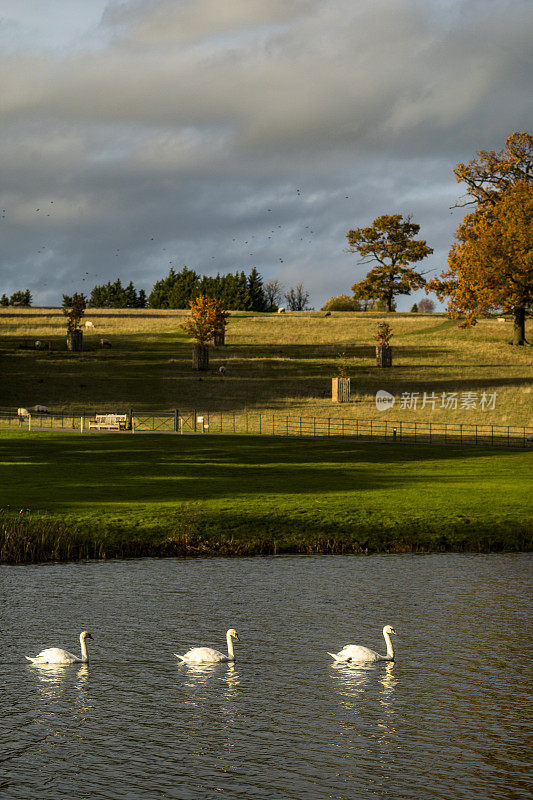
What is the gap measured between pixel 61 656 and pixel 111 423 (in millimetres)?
60011

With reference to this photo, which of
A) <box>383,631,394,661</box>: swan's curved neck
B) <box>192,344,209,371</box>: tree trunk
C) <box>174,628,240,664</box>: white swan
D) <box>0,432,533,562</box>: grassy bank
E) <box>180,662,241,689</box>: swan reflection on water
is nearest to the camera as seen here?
<box>180,662,241,689</box>: swan reflection on water

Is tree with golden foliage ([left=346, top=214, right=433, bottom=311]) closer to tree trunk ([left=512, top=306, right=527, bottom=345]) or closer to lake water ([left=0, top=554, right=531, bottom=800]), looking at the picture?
tree trunk ([left=512, top=306, right=527, bottom=345])

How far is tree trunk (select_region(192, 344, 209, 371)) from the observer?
11112cm

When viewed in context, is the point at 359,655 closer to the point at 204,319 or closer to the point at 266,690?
the point at 266,690

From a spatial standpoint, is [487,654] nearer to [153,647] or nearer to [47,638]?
[153,647]

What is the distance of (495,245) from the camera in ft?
318

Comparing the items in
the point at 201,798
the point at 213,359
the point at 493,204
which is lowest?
the point at 201,798

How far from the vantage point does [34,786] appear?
15.1 meters

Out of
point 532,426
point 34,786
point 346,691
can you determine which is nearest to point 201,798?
point 34,786

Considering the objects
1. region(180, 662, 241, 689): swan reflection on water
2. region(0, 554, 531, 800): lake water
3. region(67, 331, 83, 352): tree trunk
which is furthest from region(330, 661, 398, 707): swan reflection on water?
region(67, 331, 83, 352): tree trunk

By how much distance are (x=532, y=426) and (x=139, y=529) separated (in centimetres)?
4940

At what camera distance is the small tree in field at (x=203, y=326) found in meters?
111

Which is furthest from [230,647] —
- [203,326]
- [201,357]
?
[203,326]

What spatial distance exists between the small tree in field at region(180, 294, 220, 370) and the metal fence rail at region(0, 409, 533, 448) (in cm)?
2306
